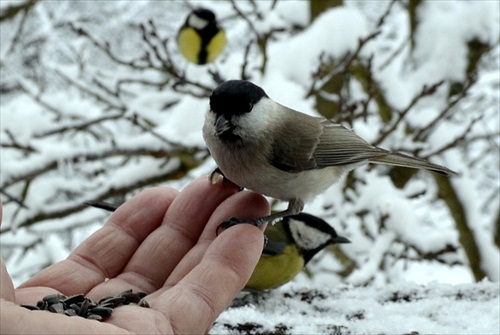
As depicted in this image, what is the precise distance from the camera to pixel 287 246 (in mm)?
2414

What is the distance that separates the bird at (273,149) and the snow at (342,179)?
1.17 ft

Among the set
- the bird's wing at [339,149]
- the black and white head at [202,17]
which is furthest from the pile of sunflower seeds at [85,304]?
the black and white head at [202,17]

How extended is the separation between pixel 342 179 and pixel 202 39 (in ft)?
5.38

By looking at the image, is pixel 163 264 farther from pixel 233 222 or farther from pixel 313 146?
pixel 313 146

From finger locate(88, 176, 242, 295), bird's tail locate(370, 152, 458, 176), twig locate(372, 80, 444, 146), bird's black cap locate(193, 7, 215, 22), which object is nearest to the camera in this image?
finger locate(88, 176, 242, 295)

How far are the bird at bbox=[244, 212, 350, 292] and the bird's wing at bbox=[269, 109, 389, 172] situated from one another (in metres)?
0.39

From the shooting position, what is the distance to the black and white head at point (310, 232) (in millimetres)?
2490

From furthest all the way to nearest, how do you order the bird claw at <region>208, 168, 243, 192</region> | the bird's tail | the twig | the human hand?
the twig, the bird's tail, the bird claw at <region>208, 168, 243, 192</region>, the human hand

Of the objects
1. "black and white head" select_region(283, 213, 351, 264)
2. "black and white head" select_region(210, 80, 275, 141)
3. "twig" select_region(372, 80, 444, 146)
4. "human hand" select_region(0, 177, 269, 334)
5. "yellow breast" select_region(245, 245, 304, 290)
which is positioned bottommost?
"human hand" select_region(0, 177, 269, 334)

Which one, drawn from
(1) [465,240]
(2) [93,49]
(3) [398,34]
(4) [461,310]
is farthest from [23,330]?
(3) [398,34]

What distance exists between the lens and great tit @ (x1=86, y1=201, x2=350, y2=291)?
7.23 ft

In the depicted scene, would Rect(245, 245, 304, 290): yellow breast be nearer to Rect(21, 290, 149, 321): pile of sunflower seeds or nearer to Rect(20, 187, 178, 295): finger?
Rect(20, 187, 178, 295): finger

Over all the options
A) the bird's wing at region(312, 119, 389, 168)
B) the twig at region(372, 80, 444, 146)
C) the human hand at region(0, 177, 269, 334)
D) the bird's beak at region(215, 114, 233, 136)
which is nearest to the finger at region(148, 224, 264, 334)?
the human hand at region(0, 177, 269, 334)

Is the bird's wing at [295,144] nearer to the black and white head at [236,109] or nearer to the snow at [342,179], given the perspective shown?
the black and white head at [236,109]
